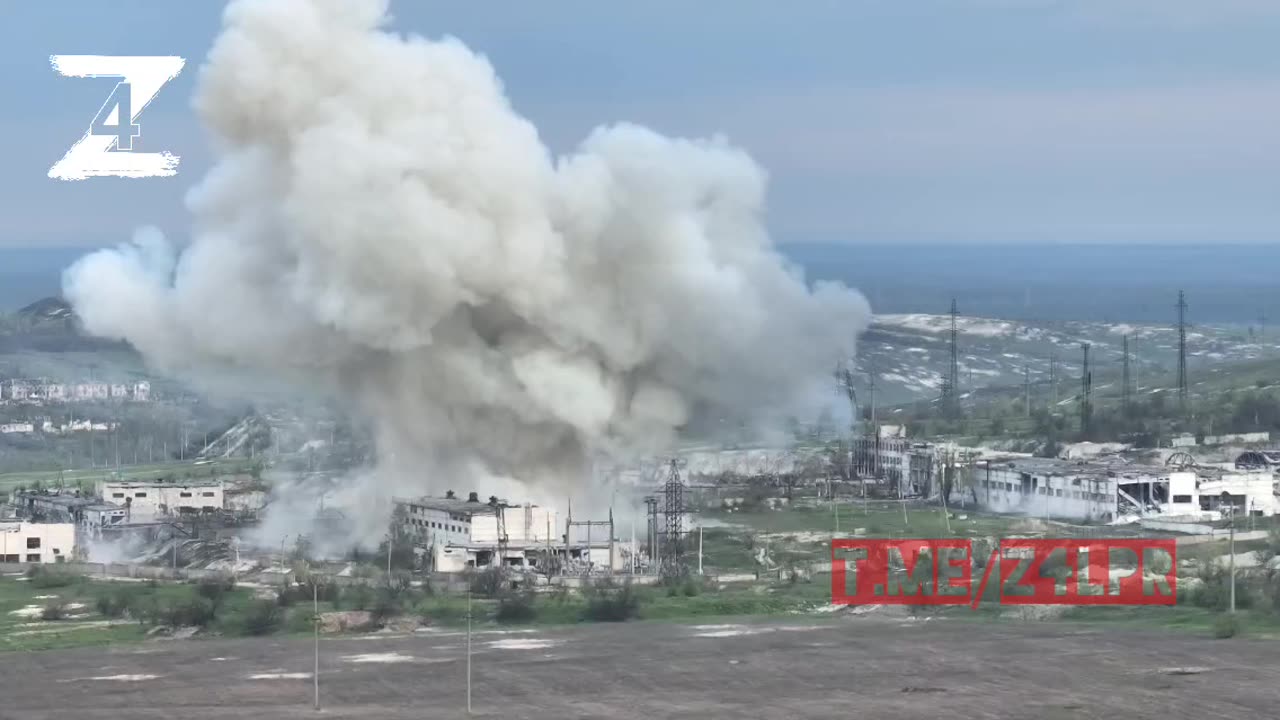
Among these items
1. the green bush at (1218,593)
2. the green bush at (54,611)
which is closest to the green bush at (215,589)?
the green bush at (54,611)

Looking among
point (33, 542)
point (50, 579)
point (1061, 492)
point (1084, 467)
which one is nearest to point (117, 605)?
point (50, 579)

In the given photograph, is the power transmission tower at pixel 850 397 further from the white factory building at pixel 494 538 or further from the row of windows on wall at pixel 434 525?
the row of windows on wall at pixel 434 525

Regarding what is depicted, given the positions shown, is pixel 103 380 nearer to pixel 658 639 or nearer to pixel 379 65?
pixel 379 65

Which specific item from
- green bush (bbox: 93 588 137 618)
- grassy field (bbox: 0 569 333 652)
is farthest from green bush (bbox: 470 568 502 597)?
green bush (bbox: 93 588 137 618)

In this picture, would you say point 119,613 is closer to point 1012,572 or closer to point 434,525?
point 434,525

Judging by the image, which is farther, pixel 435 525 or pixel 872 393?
pixel 872 393

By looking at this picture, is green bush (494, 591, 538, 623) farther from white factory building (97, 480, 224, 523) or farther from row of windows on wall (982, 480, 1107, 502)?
row of windows on wall (982, 480, 1107, 502)

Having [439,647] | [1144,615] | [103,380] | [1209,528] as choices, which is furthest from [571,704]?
[103,380]
